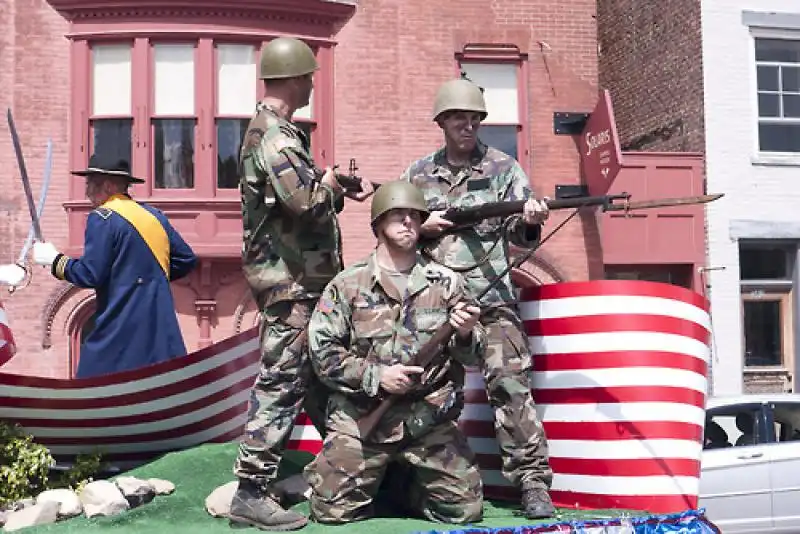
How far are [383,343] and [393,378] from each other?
0.25 metres

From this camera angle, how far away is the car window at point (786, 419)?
28.6ft

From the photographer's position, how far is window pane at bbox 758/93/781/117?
563 inches

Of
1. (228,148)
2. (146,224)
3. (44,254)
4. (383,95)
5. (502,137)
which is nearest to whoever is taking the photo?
(44,254)

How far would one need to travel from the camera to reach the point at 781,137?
14.3 meters

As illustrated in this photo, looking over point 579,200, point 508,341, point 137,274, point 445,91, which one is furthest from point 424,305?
point 137,274

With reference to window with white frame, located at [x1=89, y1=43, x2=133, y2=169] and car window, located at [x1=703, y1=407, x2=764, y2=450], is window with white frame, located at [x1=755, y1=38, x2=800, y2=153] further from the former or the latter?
window with white frame, located at [x1=89, y1=43, x2=133, y2=169]

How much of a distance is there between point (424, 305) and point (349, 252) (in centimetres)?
952

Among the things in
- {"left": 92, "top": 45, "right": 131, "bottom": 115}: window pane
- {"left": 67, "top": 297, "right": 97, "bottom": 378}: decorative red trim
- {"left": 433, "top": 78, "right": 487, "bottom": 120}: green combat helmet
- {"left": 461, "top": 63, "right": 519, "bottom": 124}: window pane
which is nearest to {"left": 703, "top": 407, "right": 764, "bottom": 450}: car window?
{"left": 433, "top": 78, "right": 487, "bottom": 120}: green combat helmet

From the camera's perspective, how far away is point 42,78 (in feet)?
44.4

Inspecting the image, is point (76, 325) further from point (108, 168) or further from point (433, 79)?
point (108, 168)

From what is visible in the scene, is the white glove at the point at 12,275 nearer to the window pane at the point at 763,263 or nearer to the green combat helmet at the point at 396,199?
the green combat helmet at the point at 396,199

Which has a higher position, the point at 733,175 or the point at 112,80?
the point at 112,80

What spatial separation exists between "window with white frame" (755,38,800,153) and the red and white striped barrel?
34.5 ft

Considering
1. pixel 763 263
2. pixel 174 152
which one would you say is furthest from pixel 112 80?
pixel 763 263
